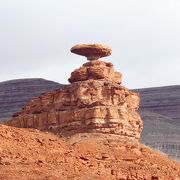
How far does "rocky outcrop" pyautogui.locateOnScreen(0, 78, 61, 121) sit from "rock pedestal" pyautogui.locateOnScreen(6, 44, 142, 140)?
2024 inches

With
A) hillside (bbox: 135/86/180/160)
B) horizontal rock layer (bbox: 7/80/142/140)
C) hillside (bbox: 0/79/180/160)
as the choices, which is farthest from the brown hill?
hillside (bbox: 0/79/180/160)

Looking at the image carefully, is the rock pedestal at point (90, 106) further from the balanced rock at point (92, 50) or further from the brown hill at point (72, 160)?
the brown hill at point (72, 160)

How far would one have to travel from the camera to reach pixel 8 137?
37375mm

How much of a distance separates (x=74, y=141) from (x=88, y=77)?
3.83 meters

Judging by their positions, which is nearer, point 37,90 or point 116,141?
point 116,141

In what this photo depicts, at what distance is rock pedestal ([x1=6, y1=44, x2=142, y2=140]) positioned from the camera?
4616 cm

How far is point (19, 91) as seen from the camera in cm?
10744

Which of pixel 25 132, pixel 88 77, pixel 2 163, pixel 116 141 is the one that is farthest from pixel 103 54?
pixel 2 163

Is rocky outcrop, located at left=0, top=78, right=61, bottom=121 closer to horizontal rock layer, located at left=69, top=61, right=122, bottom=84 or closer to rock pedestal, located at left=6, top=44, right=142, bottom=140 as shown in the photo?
rock pedestal, located at left=6, top=44, right=142, bottom=140

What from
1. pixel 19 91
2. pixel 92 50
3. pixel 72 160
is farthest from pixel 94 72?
pixel 19 91

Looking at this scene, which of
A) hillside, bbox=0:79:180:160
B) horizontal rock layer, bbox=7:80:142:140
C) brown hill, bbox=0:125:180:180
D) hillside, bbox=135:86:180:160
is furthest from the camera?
hillside, bbox=0:79:180:160

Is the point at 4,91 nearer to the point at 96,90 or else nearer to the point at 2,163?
the point at 96,90

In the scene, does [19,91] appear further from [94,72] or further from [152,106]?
[94,72]

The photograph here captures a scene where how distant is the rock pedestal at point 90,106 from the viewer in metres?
46.2
